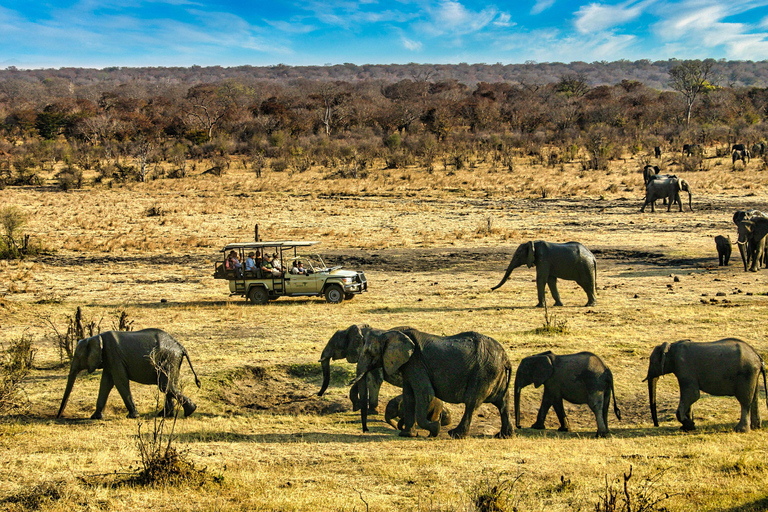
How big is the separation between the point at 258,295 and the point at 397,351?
1045 cm

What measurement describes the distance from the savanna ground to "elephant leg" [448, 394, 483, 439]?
0.24 meters

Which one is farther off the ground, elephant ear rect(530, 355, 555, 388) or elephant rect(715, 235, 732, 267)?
elephant rect(715, 235, 732, 267)

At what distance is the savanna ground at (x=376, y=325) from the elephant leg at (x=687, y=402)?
215 mm

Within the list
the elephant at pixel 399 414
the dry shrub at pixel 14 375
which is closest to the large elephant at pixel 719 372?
the elephant at pixel 399 414

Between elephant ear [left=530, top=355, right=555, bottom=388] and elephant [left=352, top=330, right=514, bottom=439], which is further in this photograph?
elephant ear [left=530, top=355, right=555, bottom=388]

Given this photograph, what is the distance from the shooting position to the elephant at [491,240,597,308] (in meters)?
17.2

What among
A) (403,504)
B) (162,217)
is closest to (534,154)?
(162,217)

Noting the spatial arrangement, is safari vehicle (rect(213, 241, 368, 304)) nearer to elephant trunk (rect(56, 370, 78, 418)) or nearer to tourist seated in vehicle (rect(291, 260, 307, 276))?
tourist seated in vehicle (rect(291, 260, 307, 276))

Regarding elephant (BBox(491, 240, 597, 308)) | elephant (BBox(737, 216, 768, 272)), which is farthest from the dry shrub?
elephant (BBox(737, 216, 768, 272))

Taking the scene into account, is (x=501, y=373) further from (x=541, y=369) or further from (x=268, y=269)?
(x=268, y=269)

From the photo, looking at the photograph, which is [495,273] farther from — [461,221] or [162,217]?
[162,217]

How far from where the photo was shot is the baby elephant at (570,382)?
950cm

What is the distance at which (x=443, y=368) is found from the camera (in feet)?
30.5

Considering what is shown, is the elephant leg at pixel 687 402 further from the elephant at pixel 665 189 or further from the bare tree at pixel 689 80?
the bare tree at pixel 689 80
